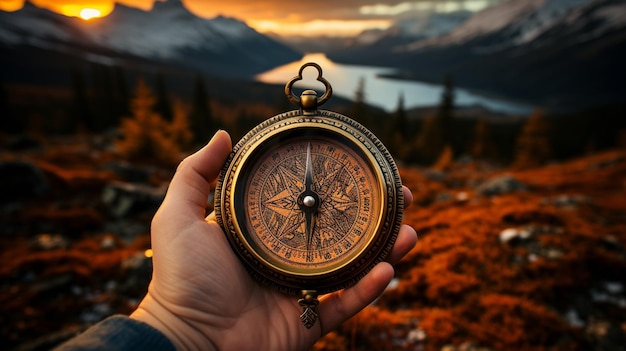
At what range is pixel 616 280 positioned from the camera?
22.1 ft

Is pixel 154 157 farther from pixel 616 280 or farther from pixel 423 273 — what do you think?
pixel 616 280

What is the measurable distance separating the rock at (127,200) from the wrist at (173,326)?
42.5 ft

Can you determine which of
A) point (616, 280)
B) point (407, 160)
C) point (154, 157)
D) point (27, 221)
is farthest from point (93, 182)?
point (407, 160)

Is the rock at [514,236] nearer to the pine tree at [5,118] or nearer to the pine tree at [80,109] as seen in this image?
the pine tree at [80,109]

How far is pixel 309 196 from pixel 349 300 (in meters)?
1.01

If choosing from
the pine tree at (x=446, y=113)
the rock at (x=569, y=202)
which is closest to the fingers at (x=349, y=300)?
the rock at (x=569, y=202)

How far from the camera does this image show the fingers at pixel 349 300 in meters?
2.97

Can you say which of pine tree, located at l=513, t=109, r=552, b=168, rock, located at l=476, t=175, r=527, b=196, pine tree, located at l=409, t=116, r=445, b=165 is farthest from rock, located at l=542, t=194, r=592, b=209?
pine tree, located at l=409, t=116, r=445, b=165

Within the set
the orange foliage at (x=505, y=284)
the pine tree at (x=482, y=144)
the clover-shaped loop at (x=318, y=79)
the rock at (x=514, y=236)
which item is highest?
the clover-shaped loop at (x=318, y=79)

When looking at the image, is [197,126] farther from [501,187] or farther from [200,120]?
[501,187]

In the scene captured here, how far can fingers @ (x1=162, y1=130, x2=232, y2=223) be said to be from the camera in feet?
9.85

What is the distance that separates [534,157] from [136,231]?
1682 inches

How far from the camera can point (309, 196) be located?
2922 millimetres

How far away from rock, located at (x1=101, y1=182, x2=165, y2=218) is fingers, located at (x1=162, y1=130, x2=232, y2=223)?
12.9 m
